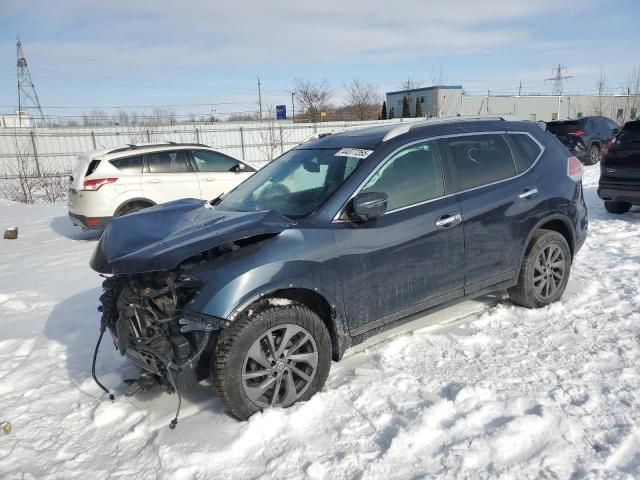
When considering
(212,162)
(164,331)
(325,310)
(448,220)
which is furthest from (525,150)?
(212,162)

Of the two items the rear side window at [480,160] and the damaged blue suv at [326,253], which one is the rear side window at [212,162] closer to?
the damaged blue suv at [326,253]

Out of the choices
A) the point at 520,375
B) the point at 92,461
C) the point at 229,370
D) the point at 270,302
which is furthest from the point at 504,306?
the point at 92,461

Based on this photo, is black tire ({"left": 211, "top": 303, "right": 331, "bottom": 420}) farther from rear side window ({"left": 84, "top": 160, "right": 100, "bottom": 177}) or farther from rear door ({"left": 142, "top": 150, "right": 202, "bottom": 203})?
rear side window ({"left": 84, "top": 160, "right": 100, "bottom": 177})

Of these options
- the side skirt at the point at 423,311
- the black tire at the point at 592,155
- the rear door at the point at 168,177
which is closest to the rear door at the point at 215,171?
the rear door at the point at 168,177

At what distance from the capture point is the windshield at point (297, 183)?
3438 millimetres

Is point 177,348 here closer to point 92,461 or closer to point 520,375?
point 92,461

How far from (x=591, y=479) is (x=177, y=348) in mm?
2285

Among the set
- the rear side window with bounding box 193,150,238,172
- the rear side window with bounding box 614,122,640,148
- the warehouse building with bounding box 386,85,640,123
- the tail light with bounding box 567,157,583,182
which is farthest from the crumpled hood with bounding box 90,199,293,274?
the warehouse building with bounding box 386,85,640,123

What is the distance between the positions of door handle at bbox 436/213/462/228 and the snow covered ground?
98 cm

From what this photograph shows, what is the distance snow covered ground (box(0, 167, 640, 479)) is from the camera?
8.27 feet

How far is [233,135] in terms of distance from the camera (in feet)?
89.2

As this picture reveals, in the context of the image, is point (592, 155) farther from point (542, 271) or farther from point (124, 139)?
point (124, 139)

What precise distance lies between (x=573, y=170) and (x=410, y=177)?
2.12 m

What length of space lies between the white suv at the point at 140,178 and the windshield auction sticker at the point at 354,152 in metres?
6.04
